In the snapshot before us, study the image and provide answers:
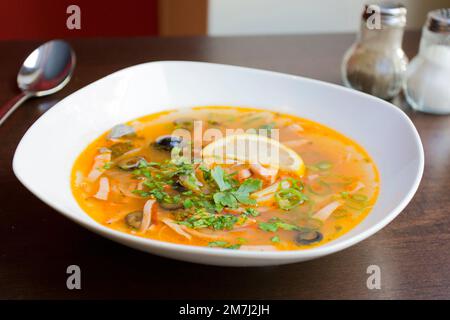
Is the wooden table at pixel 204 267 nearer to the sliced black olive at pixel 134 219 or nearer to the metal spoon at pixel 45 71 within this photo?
the sliced black olive at pixel 134 219

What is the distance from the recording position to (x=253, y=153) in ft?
4.20

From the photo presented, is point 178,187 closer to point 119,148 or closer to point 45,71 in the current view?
point 119,148

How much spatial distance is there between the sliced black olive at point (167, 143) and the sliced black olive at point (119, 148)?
0.06 meters

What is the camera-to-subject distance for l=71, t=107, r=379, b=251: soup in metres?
1.04

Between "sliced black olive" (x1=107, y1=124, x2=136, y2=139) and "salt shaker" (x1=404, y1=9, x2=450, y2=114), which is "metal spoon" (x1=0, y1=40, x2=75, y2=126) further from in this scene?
"salt shaker" (x1=404, y1=9, x2=450, y2=114)

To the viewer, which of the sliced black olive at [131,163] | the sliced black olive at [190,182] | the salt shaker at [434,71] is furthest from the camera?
the salt shaker at [434,71]

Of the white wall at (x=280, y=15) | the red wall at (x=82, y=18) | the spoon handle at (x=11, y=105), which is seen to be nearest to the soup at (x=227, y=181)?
the spoon handle at (x=11, y=105)

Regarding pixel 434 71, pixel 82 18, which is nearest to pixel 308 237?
pixel 434 71

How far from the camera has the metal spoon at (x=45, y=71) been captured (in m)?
1.58

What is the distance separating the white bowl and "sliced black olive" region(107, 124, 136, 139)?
0.07 ft

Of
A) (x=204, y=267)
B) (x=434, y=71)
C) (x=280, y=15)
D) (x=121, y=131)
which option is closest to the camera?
(x=204, y=267)

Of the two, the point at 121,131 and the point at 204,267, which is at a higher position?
the point at 121,131

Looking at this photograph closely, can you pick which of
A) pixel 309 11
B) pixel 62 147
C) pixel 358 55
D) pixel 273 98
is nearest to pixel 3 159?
pixel 62 147

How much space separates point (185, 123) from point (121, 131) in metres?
0.15
